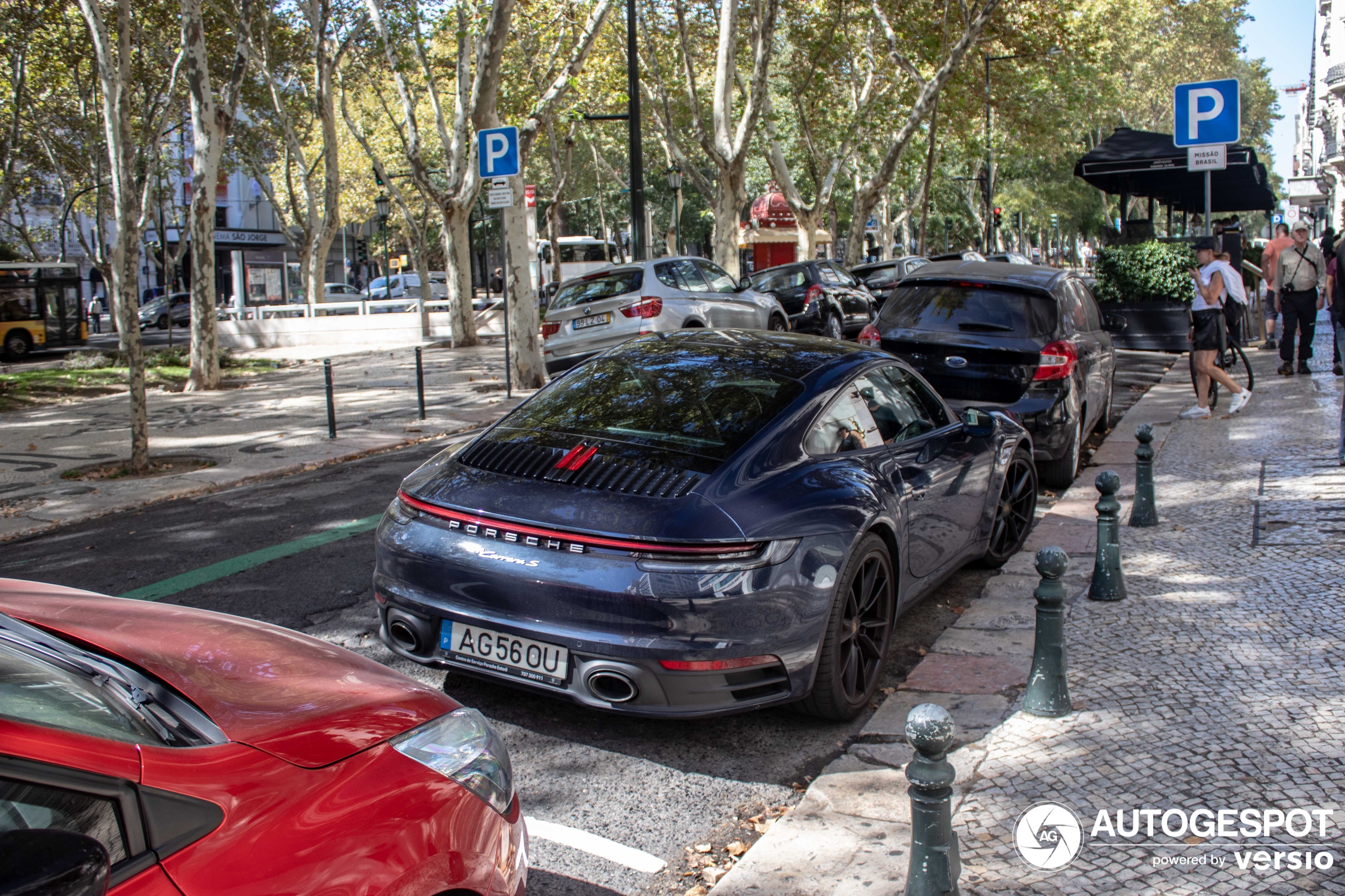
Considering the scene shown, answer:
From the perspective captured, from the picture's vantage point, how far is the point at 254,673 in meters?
2.29

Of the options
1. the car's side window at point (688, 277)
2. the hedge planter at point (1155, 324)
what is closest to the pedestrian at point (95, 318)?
the car's side window at point (688, 277)

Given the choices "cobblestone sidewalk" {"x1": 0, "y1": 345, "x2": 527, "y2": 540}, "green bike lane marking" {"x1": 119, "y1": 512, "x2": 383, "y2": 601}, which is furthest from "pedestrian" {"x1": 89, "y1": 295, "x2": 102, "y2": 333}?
"green bike lane marking" {"x1": 119, "y1": 512, "x2": 383, "y2": 601}

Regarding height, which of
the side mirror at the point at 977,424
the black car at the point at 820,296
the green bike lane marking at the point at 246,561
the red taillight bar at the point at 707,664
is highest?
the black car at the point at 820,296

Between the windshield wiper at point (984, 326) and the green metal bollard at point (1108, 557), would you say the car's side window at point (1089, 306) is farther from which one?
the green metal bollard at point (1108, 557)

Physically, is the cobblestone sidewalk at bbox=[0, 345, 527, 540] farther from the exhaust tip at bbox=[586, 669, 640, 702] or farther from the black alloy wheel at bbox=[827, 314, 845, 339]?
the exhaust tip at bbox=[586, 669, 640, 702]

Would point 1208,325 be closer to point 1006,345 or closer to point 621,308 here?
point 1006,345

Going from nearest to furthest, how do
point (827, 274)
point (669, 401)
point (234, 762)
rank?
point (234, 762)
point (669, 401)
point (827, 274)

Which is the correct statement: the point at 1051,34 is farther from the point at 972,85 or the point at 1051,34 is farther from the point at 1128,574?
the point at 1128,574

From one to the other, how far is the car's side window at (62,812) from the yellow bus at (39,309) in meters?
32.2

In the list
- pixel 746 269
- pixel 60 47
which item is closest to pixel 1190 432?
pixel 60 47

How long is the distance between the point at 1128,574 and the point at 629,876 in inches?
151

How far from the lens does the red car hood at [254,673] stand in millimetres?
2029

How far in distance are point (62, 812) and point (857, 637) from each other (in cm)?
315

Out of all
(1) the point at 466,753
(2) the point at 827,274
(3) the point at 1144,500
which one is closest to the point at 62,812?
(1) the point at 466,753
